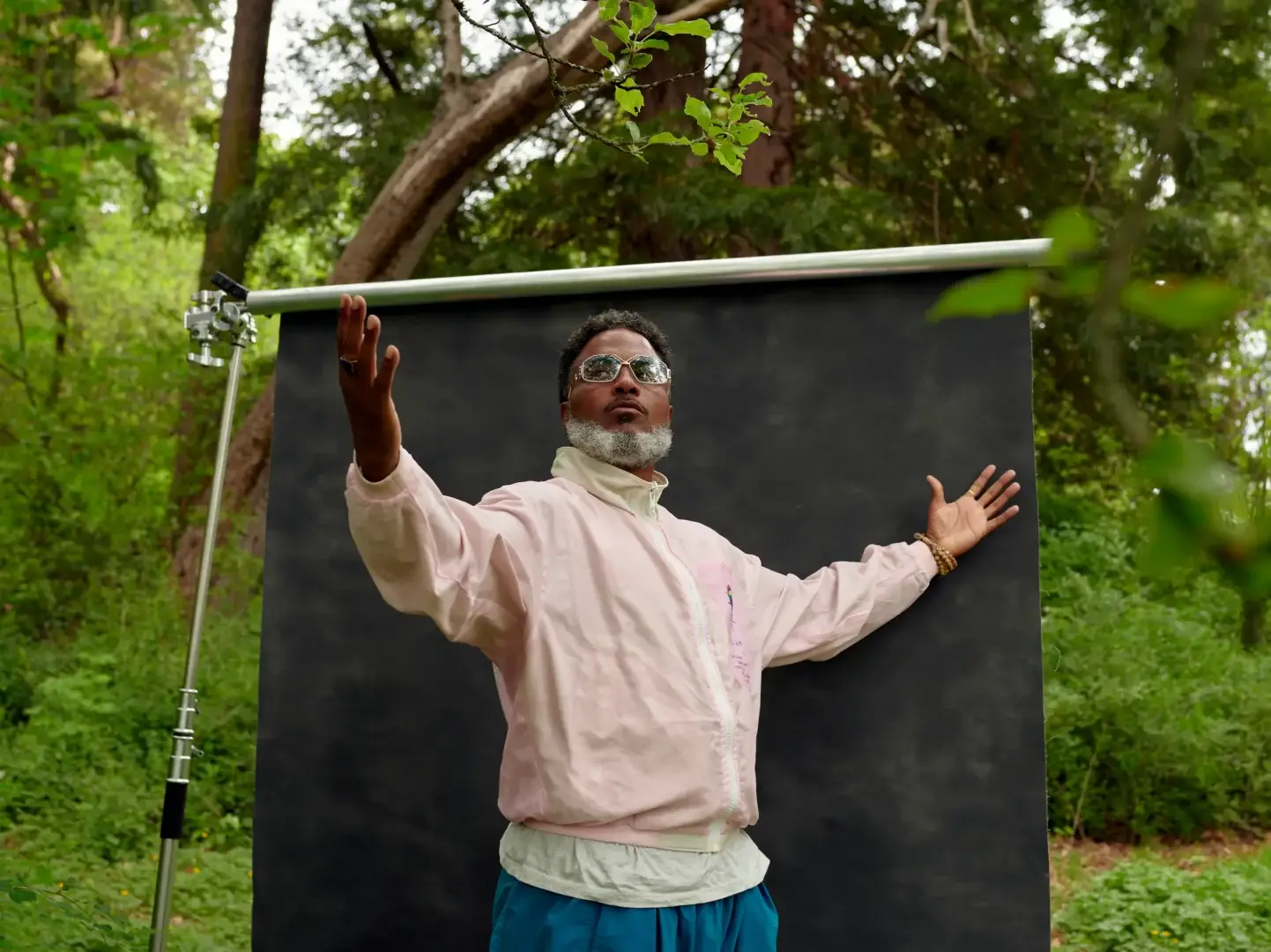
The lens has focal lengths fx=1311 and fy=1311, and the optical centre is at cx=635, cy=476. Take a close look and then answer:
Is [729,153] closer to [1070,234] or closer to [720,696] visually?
[720,696]

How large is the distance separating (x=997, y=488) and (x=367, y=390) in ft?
5.08

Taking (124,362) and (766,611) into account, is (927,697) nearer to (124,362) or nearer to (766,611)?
(766,611)

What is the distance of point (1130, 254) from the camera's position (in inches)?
21.7

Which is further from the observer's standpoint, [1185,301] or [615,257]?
[615,257]

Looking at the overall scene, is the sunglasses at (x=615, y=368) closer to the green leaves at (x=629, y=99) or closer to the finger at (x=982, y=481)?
the green leaves at (x=629, y=99)

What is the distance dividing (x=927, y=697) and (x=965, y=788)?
0.69ft

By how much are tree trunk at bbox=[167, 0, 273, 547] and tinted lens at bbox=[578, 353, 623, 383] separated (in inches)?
256

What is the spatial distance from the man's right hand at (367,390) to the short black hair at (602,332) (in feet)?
2.33

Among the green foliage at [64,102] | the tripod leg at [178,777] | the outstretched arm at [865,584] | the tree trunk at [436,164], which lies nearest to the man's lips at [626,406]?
the outstretched arm at [865,584]

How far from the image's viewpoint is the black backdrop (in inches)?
113

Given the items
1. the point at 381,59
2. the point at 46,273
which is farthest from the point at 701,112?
the point at 46,273

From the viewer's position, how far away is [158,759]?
249 inches

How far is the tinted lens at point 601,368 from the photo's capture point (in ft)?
8.37

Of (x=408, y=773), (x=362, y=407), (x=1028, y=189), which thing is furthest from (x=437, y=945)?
(x=1028, y=189)
